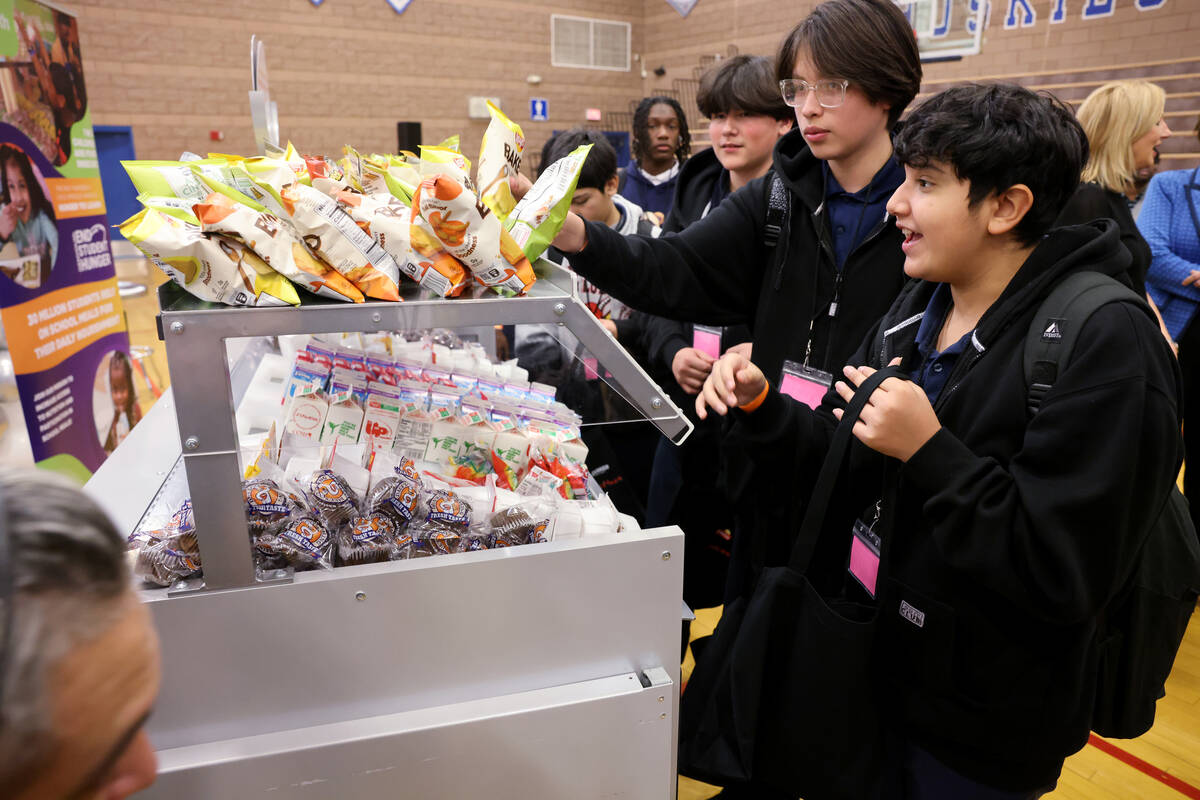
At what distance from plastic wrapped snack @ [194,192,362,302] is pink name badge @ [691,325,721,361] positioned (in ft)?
4.62

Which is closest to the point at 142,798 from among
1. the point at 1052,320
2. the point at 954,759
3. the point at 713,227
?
the point at 954,759

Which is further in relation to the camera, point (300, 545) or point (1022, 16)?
point (1022, 16)

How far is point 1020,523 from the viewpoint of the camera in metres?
0.99

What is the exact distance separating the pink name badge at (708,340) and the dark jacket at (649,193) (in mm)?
1659

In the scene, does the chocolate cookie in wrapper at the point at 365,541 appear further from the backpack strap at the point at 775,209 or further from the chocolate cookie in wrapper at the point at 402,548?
the backpack strap at the point at 775,209

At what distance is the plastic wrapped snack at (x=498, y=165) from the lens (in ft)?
→ 3.69

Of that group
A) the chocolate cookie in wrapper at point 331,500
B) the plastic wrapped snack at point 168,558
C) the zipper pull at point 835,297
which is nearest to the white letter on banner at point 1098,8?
the zipper pull at point 835,297

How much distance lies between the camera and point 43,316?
2.84m

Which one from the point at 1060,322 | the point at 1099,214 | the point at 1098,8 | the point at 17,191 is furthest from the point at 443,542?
the point at 1098,8

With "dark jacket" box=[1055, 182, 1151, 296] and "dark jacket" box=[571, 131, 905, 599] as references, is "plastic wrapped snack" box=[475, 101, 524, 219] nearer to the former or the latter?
"dark jacket" box=[571, 131, 905, 599]

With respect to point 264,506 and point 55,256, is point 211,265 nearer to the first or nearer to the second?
point 264,506

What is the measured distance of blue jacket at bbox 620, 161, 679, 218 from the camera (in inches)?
153

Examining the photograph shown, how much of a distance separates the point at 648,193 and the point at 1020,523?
10.5 feet

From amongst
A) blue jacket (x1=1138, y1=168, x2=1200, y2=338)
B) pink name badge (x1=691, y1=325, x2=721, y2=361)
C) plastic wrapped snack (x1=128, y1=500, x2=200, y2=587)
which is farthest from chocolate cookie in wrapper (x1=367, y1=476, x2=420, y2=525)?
blue jacket (x1=1138, y1=168, x2=1200, y2=338)
